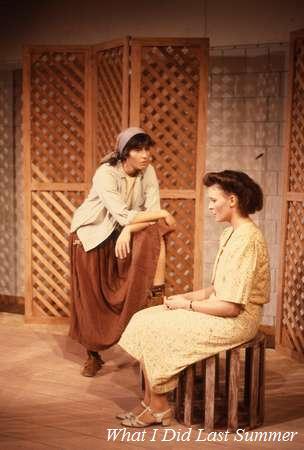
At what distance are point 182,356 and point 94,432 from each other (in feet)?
1.90

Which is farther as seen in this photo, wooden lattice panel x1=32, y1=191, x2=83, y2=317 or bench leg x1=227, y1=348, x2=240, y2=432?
wooden lattice panel x1=32, y1=191, x2=83, y2=317

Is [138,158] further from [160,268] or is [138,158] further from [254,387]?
[254,387]

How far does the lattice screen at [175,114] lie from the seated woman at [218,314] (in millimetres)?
1425

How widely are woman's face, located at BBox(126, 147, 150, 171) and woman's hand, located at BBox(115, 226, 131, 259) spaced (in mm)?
376

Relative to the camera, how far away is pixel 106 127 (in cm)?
425

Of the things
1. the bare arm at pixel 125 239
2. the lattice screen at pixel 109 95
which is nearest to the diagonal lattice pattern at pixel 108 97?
the lattice screen at pixel 109 95

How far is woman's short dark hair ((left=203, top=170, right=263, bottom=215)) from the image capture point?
100 inches

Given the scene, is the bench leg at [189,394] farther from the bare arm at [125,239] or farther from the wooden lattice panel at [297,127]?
the wooden lattice panel at [297,127]

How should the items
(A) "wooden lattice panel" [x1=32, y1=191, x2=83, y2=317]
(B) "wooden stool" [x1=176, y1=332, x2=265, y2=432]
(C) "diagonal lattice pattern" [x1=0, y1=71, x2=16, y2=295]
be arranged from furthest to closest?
(C) "diagonal lattice pattern" [x1=0, y1=71, x2=16, y2=295] → (A) "wooden lattice panel" [x1=32, y1=191, x2=83, y2=317] → (B) "wooden stool" [x1=176, y1=332, x2=265, y2=432]

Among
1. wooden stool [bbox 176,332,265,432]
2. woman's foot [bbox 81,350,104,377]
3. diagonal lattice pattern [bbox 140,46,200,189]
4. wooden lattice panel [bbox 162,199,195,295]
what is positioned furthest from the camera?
wooden lattice panel [bbox 162,199,195,295]

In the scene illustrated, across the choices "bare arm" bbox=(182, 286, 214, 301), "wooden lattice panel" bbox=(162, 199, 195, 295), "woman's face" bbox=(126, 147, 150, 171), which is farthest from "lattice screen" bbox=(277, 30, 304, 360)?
"bare arm" bbox=(182, 286, 214, 301)

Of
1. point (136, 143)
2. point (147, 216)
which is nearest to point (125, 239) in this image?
point (147, 216)

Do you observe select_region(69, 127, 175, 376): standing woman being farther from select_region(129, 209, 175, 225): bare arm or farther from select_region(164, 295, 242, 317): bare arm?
select_region(164, 295, 242, 317): bare arm

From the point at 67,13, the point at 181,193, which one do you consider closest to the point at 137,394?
the point at 181,193
